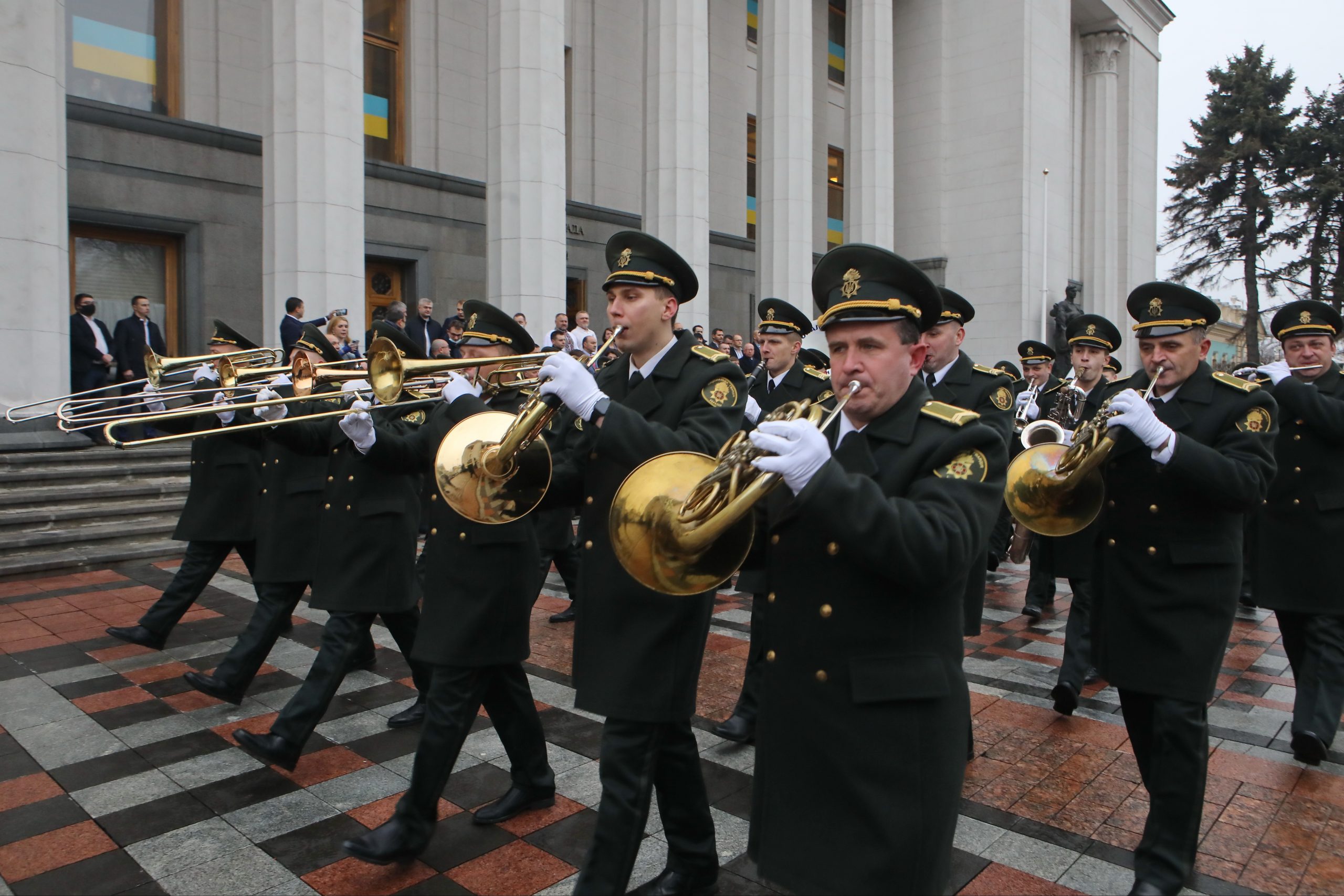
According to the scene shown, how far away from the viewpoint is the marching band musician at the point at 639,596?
9.61 ft

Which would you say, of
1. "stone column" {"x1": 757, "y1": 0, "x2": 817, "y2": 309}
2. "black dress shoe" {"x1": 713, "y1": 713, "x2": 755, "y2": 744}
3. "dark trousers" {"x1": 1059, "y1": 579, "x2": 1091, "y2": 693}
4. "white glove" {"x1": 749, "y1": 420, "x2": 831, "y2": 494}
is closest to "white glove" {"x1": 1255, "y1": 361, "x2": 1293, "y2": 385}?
"dark trousers" {"x1": 1059, "y1": 579, "x2": 1091, "y2": 693}

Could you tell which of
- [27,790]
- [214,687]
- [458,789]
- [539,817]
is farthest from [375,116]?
[539,817]

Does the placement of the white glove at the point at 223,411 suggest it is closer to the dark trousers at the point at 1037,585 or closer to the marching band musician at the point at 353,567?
the marching band musician at the point at 353,567

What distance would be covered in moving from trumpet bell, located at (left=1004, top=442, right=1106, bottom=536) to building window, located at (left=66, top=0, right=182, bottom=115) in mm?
15061

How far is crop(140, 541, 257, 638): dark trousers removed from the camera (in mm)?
6281

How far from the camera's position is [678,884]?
123 inches

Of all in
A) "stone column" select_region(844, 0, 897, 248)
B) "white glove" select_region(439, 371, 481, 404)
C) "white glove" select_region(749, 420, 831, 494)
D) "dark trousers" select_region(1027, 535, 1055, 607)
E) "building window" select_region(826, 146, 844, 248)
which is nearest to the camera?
"white glove" select_region(749, 420, 831, 494)

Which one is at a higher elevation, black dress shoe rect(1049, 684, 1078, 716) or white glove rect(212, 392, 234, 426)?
white glove rect(212, 392, 234, 426)

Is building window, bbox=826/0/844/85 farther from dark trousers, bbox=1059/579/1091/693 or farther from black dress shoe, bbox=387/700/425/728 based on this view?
black dress shoe, bbox=387/700/425/728

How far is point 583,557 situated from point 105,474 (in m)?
9.41

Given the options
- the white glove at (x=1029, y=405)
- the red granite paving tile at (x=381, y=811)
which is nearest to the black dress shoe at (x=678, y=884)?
the red granite paving tile at (x=381, y=811)

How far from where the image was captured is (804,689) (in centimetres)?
230

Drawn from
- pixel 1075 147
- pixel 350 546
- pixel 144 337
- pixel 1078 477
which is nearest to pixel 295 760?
pixel 350 546

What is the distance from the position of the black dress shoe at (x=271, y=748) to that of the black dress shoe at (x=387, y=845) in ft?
2.99
